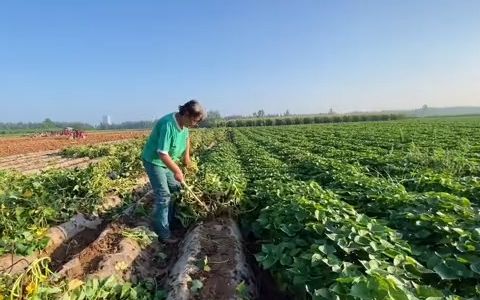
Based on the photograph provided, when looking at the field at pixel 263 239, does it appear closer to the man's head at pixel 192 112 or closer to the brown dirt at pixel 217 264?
the brown dirt at pixel 217 264

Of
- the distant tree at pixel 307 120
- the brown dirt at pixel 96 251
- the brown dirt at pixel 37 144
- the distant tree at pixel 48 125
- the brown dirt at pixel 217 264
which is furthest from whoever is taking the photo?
the distant tree at pixel 48 125

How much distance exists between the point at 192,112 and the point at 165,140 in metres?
0.49

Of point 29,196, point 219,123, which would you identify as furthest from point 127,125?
point 29,196

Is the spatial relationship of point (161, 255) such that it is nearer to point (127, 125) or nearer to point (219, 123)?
point (219, 123)

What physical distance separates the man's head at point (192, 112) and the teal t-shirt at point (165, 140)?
159mm

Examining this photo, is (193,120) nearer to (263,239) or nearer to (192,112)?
(192,112)

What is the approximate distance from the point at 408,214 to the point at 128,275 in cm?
288

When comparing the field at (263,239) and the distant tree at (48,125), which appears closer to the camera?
the field at (263,239)

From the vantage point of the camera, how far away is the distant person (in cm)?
490

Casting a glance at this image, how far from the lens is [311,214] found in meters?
3.76

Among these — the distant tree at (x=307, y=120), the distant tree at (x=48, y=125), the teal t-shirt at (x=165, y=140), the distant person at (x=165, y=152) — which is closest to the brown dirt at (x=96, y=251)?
the distant person at (x=165, y=152)

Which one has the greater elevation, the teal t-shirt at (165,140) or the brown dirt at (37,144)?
the teal t-shirt at (165,140)

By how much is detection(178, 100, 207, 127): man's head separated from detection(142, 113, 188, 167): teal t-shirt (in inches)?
6.3

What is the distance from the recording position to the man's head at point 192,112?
4.86 metres
